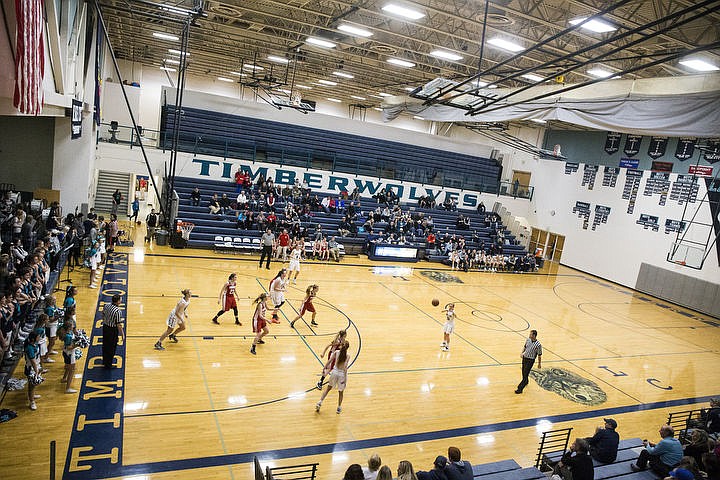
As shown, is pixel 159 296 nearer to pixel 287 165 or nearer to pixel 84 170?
pixel 84 170

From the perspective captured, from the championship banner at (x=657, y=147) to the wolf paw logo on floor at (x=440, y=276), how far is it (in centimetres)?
1316

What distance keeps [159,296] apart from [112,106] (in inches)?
675

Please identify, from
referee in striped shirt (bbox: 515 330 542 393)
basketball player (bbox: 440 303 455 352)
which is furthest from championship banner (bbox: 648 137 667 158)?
referee in striped shirt (bbox: 515 330 542 393)

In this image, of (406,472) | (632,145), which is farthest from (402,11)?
(632,145)

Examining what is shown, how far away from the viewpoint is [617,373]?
43.0 ft

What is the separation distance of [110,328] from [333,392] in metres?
4.34

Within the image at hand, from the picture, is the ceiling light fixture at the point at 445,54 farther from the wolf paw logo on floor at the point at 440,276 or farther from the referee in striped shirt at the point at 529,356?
the referee in striped shirt at the point at 529,356

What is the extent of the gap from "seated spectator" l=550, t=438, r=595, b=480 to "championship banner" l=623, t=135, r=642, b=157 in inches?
962

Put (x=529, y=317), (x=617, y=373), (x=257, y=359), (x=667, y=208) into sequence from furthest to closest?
(x=667, y=208) → (x=529, y=317) → (x=617, y=373) → (x=257, y=359)

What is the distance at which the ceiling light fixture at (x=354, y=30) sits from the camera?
15773 mm

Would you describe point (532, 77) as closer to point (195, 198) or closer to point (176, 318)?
point (195, 198)

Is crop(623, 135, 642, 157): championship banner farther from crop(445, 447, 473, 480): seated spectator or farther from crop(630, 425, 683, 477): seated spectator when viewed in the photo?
crop(445, 447, 473, 480): seated spectator

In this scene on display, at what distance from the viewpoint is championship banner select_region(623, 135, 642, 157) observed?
2633cm

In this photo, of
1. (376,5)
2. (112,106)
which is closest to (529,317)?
(376,5)
